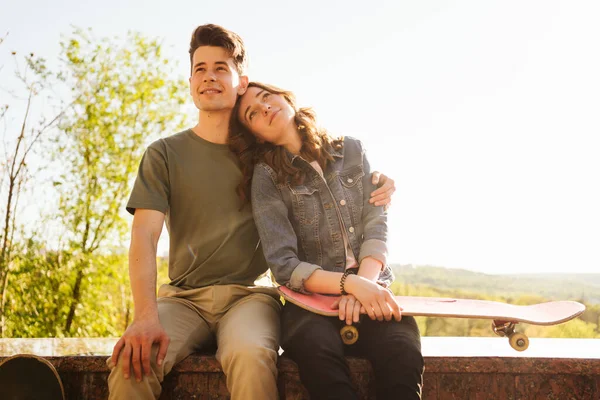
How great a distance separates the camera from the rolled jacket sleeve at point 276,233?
2.08 metres

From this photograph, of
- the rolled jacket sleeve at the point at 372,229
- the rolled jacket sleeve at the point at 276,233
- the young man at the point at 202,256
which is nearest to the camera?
the young man at the point at 202,256

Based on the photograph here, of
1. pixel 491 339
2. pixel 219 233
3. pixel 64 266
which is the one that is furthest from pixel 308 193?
pixel 64 266

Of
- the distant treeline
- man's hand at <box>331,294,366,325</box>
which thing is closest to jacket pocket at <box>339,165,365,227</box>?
man's hand at <box>331,294,366,325</box>

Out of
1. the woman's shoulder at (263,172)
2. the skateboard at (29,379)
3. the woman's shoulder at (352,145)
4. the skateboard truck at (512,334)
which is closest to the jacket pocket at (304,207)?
the woman's shoulder at (263,172)

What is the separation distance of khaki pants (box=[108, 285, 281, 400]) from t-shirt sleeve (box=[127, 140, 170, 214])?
0.39 metres

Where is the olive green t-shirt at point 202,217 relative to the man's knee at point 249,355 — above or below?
above

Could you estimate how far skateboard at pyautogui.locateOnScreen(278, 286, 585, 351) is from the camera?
6.53 ft

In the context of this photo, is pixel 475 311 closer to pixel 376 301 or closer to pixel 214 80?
pixel 376 301

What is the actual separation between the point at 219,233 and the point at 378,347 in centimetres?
83

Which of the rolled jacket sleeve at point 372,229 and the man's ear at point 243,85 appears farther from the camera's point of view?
the man's ear at point 243,85

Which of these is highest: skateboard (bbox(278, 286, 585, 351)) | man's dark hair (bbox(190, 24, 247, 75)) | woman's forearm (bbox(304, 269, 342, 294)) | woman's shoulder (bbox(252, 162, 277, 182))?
man's dark hair (bbox(190, 24, 247, 75))

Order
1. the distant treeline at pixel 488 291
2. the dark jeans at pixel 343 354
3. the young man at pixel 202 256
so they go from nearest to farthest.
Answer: the dark jeans at pixel 343 354
the young man at pixel 202 256
the distant treeline at pixel 488 291

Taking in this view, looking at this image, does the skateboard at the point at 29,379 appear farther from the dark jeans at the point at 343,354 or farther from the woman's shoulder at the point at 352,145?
the woman's shoulder at the point at 352,145

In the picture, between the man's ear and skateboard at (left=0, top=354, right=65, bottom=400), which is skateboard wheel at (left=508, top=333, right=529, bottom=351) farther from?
skateboard at (left=0, top=354, right=65, bottom=400)
